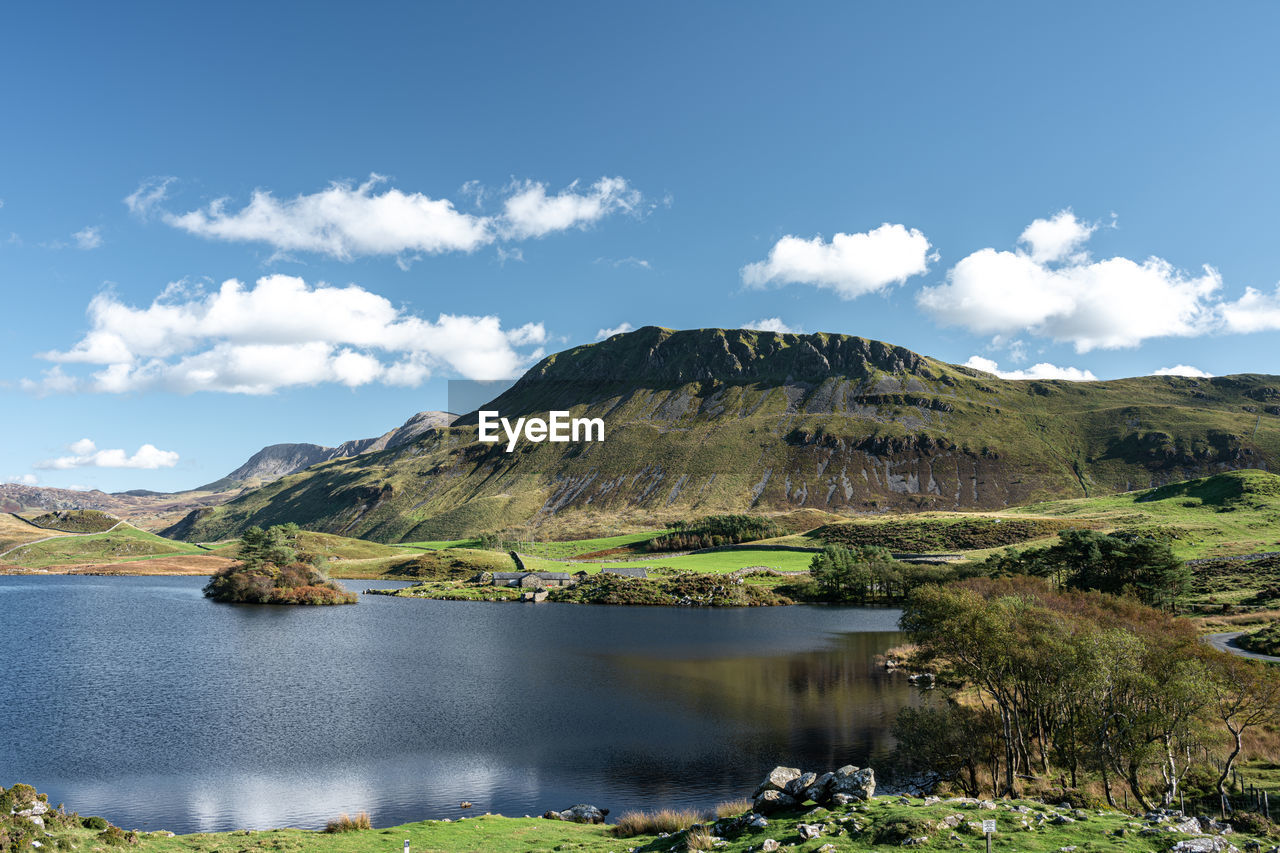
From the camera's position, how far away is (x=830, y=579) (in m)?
139

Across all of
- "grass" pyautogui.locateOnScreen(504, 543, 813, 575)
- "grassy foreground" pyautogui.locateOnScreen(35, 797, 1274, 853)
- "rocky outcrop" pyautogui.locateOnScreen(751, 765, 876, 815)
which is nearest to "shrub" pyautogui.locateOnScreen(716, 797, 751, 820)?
"rocky outcrop" pyautogui.locateOnScreen(751, 765, 876, 815)

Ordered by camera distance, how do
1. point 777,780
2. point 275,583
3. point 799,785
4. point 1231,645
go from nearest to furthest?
point 799,785
point 777,780
point 1231,645
point 275,583

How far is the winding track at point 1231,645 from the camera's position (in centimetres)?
5397

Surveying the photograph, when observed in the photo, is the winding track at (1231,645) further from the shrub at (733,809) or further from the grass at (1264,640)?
the shrub at (733,809)

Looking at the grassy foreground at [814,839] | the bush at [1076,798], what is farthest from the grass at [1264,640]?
the grassy foreground at [814,839]

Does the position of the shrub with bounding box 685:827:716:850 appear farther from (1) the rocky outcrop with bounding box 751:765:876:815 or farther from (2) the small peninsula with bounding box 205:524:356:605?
(2) the small peninsula with bounding box 205:524:356:605

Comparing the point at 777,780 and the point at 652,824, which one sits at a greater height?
the point at 777,780

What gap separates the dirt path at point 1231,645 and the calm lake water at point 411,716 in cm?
2723

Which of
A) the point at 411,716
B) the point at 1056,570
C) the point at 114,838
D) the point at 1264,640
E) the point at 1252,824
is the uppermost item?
the point at 114,838

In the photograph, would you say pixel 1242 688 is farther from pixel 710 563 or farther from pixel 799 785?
pixel 710 563

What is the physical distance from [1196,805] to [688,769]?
24922mm

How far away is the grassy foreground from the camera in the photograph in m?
20.2

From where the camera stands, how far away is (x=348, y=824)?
28.8m

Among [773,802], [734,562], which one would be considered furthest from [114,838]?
[734,562]
